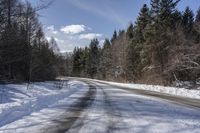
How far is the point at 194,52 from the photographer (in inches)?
1264

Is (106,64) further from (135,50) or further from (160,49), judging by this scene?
(160,49)

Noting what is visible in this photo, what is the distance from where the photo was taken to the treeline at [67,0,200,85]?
3336 cm

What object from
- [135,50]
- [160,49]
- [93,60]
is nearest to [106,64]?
[93,60]

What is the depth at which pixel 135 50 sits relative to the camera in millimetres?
59688

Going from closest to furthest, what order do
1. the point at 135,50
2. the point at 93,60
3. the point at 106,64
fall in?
the point at 135,50 → the point at 106,64 → the point at 93,60

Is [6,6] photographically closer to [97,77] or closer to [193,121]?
[193,121]

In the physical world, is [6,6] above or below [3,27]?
above

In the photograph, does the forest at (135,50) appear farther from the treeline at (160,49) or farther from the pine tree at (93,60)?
the pine tree at (93,60)

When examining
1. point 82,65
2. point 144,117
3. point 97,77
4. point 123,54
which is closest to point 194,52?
point 144,117

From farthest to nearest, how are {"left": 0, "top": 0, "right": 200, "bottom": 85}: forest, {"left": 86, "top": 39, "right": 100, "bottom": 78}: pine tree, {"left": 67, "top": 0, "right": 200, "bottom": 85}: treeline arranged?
{"left": 86, "top": 39, "right": 100, "bottom": 78}: pine tree, {"left": 67, "top": 0, "right": 200, "bottom": 85}: treeline, {"left": 0, "top": 0, "right": 200, "bottom": 85}: forest

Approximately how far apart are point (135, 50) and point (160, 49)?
17196mm

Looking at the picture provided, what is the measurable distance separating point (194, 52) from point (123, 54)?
33138 mm

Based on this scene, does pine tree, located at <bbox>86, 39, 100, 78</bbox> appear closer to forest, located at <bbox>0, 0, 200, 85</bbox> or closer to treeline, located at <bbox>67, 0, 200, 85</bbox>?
forest, located at <bbox>0, 0, 200, 85</bbox>

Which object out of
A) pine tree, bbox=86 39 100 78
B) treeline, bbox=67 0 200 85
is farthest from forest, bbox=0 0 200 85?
Result: pine tree, bbox=86 39 100 78
